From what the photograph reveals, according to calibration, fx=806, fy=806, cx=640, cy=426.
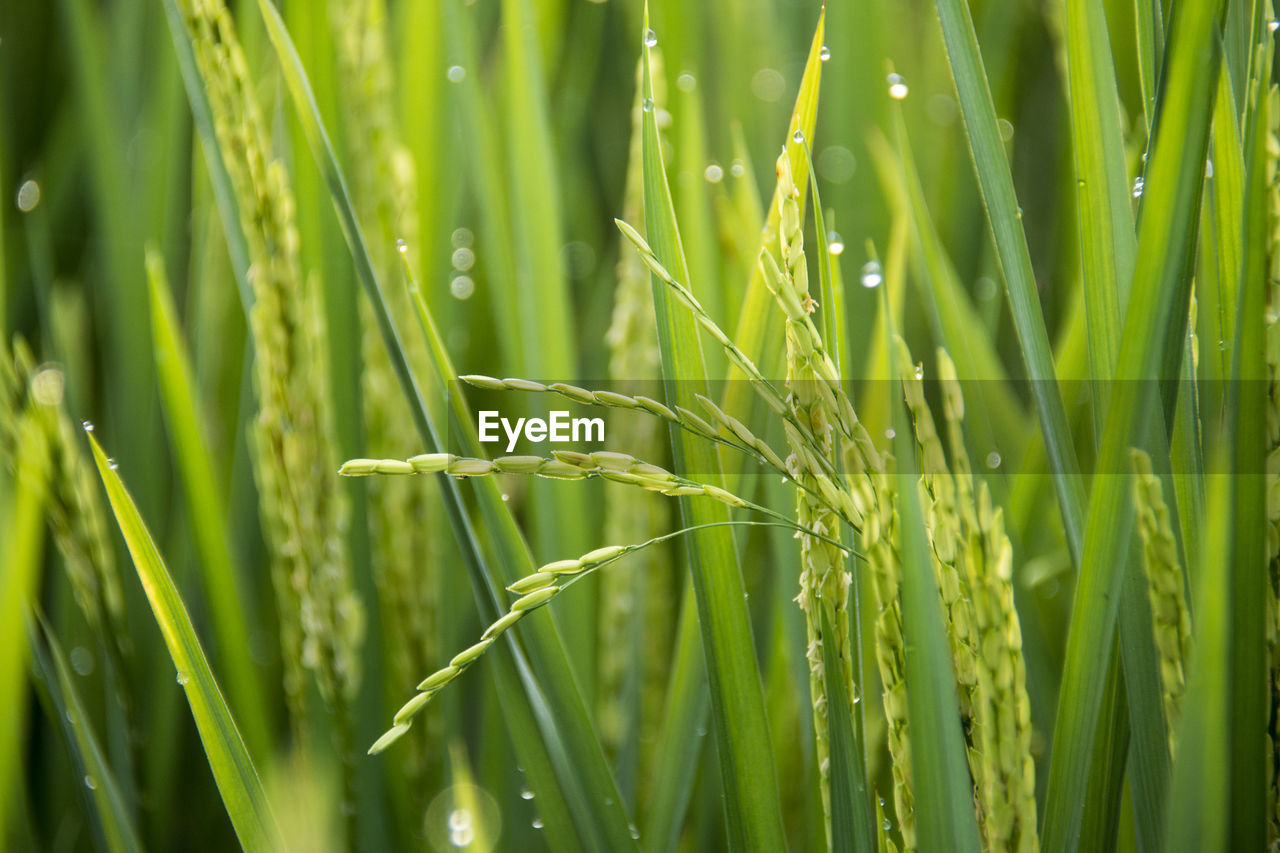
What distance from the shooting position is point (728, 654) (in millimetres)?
347

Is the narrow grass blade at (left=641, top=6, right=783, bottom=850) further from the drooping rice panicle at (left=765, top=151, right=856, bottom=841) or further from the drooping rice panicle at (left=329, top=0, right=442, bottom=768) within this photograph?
the drooping rice panicle at (left=329, top=0, right=442, bottom=768)

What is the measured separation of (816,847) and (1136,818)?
145 millimetres

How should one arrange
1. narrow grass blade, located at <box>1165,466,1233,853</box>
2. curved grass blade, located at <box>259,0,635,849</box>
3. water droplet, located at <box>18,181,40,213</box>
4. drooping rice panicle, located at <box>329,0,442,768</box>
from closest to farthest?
narrow grass blade, located at <box>1165,466,1233,853</box>
curved grass blade, located at <box>259,0,635,849</box>
drooping rice panicle, located at <box>329,0,442,768</box>
water droplet, located at <box>18,181,40,213</box>

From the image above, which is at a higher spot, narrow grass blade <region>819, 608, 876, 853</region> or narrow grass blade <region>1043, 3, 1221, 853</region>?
narrow grass blade <region>1043, 3, 1221, 853</region>

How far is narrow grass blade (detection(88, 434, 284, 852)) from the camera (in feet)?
1.14

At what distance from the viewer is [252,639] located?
0.60 metres

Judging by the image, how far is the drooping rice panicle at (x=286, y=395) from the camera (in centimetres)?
37

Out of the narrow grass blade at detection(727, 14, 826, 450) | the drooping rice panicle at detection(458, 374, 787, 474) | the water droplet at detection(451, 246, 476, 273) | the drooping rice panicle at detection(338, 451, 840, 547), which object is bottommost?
the drooping rice panicle at detection(338, 451, 840, 547)

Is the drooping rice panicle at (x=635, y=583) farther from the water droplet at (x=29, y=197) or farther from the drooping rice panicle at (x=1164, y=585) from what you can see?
the water droplet at (x=29, y=197)

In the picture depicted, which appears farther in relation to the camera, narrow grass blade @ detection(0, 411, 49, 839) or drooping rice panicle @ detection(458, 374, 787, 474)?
narrow grass blade @ detection(0, 411, 49, 839)

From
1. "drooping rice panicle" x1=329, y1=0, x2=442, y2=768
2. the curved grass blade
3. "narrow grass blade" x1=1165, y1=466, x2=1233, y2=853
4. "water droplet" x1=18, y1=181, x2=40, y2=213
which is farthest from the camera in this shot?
"water droplet" x1=18, y1=181, x2=40, y2=213

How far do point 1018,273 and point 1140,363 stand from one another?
7 cm

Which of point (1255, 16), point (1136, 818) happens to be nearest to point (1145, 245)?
point (1255, 16)

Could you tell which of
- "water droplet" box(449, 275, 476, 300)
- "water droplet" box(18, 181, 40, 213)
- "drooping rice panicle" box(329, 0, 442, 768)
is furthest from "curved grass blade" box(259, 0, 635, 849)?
"water droplet" box(18, 181, 40, 213)
